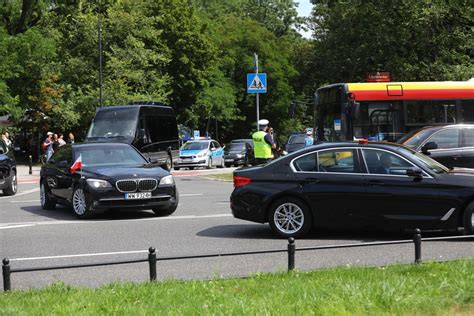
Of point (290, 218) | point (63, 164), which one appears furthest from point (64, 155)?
point (290, 218)

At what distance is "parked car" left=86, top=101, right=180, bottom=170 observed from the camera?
2944 centimetres

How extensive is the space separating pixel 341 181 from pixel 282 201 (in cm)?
95

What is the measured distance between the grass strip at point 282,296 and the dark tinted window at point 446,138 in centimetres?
899

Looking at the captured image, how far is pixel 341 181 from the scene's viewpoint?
458 inches

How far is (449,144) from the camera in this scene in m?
16.8

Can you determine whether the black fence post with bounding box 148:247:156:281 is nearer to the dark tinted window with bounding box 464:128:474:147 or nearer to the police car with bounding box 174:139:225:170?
the dark tinted window with bounding box 464:128:474:147

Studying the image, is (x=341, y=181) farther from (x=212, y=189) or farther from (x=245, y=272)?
(x=212, y=189)

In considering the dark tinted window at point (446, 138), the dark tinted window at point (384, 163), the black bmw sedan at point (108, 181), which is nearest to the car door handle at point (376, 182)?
the dark tinted window at point (384, 163)

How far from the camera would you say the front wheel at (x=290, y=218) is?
11805mm

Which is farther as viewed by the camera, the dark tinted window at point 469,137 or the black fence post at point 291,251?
the dark tinted window at point 469,137

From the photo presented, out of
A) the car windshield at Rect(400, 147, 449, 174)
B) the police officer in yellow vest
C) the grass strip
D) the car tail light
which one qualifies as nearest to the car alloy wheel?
the car tail light

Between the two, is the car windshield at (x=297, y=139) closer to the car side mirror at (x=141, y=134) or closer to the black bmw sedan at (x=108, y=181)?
the car side mirror at (x=141, y=134)

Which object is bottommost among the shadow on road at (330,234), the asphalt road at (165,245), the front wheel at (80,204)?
the shadow on road at (330,234)

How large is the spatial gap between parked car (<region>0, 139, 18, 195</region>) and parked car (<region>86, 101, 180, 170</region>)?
6228mm
